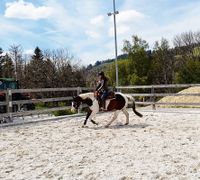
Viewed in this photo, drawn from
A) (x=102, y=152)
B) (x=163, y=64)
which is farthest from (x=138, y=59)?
(x=102, y=152)

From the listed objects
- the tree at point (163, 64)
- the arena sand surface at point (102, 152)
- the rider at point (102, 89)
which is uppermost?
the tree at point (163, 64)

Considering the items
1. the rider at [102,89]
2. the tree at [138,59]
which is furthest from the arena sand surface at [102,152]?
the tree at [138,59]

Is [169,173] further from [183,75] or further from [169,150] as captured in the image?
[183,75]

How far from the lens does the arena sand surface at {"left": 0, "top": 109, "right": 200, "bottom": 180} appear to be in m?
5.89

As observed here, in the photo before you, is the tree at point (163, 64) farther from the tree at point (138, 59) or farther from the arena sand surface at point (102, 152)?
the arena sand surface at point (102, 152)

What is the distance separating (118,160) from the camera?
263 inches

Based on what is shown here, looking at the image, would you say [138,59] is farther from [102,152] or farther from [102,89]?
[102,152]

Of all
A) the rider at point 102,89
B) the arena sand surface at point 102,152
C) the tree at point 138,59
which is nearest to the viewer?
the arena sand surface at point 102,152

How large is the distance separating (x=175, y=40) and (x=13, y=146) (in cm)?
5319

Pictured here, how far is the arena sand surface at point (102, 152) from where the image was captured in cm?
589

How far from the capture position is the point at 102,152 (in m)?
7.44

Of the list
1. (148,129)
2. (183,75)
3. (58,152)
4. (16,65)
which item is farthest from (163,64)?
(58,152)

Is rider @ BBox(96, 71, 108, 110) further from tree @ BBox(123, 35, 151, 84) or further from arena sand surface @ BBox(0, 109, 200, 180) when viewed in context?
tree @ BBox(123, 35, 151, 84)

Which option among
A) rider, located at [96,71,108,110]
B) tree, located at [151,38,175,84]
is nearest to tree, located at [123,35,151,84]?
tree, located at [151,38,175,84]
